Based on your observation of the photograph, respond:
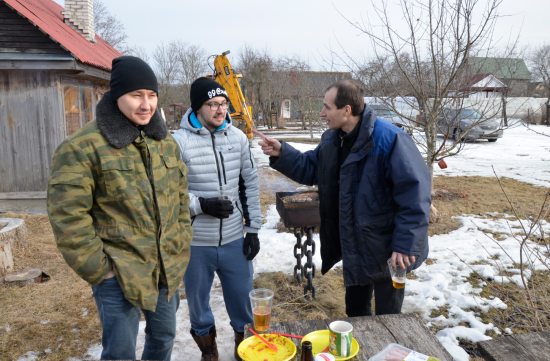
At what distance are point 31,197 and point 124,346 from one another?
712 centimetres

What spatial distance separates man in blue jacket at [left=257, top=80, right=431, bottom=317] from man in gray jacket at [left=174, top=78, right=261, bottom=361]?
0.68 m

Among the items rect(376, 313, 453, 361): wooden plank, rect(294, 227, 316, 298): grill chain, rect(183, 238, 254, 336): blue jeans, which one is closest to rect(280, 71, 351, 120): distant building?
rect(294, 227, 316, 298): grill chain

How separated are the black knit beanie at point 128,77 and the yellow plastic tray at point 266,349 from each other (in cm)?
142

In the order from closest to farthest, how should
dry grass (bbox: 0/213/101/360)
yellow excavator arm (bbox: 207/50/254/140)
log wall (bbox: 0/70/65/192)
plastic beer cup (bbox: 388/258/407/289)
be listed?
plastic beer cup (bbox: 388/258/407/289), dry grass (bbox: 0/213/101/360), log wall (bbox: 0/70/65/192), yellow excavator arm (bbox: 207/50/254/140)

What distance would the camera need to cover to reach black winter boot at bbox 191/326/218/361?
3.03m

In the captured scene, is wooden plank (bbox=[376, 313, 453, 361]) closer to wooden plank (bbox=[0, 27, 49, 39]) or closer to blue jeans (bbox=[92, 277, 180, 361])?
blue jeans (bbox=[92, 277, 180, 361])

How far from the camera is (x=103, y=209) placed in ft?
6.48

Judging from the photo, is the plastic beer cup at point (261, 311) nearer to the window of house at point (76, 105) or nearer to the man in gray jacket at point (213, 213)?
the man in gray jacket at point (213, 213)

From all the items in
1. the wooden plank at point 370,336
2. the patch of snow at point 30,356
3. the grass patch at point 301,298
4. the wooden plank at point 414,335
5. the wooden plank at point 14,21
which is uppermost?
the wooden plank at point 14,21

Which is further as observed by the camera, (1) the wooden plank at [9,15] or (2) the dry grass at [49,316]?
(1) the wooden plank at [9,15]

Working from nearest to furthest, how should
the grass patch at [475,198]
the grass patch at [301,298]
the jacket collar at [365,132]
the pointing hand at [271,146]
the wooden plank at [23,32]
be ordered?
1. the jacket collar at [365,132]
2. the pointing hand at [271,146]
3. the grass patch at [301,298]
4. the grass patch at [475,198]
5. the wooden plank at [23,32]

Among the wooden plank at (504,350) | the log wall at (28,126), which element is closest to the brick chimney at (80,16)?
the log wall at (28,126)

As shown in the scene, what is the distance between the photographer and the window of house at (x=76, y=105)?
817cm

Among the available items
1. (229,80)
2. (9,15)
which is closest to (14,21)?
(9,15)
